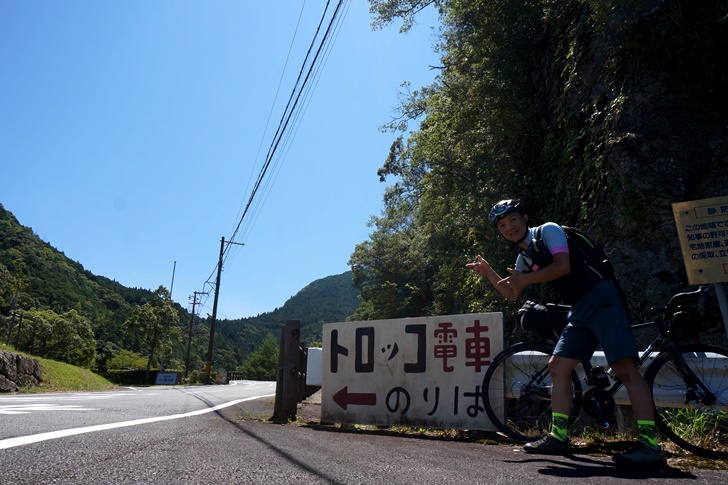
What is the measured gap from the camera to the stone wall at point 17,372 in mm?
14078

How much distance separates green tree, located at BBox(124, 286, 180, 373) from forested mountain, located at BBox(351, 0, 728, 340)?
131 ft

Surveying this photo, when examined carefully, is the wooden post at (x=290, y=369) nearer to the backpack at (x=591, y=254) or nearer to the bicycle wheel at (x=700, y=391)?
the backpack at (x=591, y=254)

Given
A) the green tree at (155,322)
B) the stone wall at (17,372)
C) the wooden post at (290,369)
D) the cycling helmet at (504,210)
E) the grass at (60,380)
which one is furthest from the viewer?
the green tree at (155,322)

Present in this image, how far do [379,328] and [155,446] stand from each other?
2.85 metres

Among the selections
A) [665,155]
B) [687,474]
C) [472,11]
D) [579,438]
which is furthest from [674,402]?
[472,11]

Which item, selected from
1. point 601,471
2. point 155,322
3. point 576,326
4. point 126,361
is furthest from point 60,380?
point 126,361

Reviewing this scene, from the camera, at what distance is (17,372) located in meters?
15.0

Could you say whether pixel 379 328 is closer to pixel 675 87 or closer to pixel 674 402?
pixel 674 402

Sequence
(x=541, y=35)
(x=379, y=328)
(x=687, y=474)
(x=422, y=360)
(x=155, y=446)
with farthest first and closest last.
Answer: (x=541, y=35) → (x=379, y=328) → (x=422, y=360) → (x=155, y=446) → (x=687, y=474)

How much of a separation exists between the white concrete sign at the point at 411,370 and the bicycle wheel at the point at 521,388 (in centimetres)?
20

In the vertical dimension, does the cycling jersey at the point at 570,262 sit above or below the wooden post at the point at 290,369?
above

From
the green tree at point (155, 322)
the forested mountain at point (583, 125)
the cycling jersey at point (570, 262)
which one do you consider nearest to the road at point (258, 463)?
the cycling jersey at point (570, 262)

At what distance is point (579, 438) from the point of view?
3711 millimetres

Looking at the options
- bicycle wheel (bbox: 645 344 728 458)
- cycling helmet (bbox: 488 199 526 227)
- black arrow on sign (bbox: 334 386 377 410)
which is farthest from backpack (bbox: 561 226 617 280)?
black arrow on sign (bbox: 334 386 377 410)
